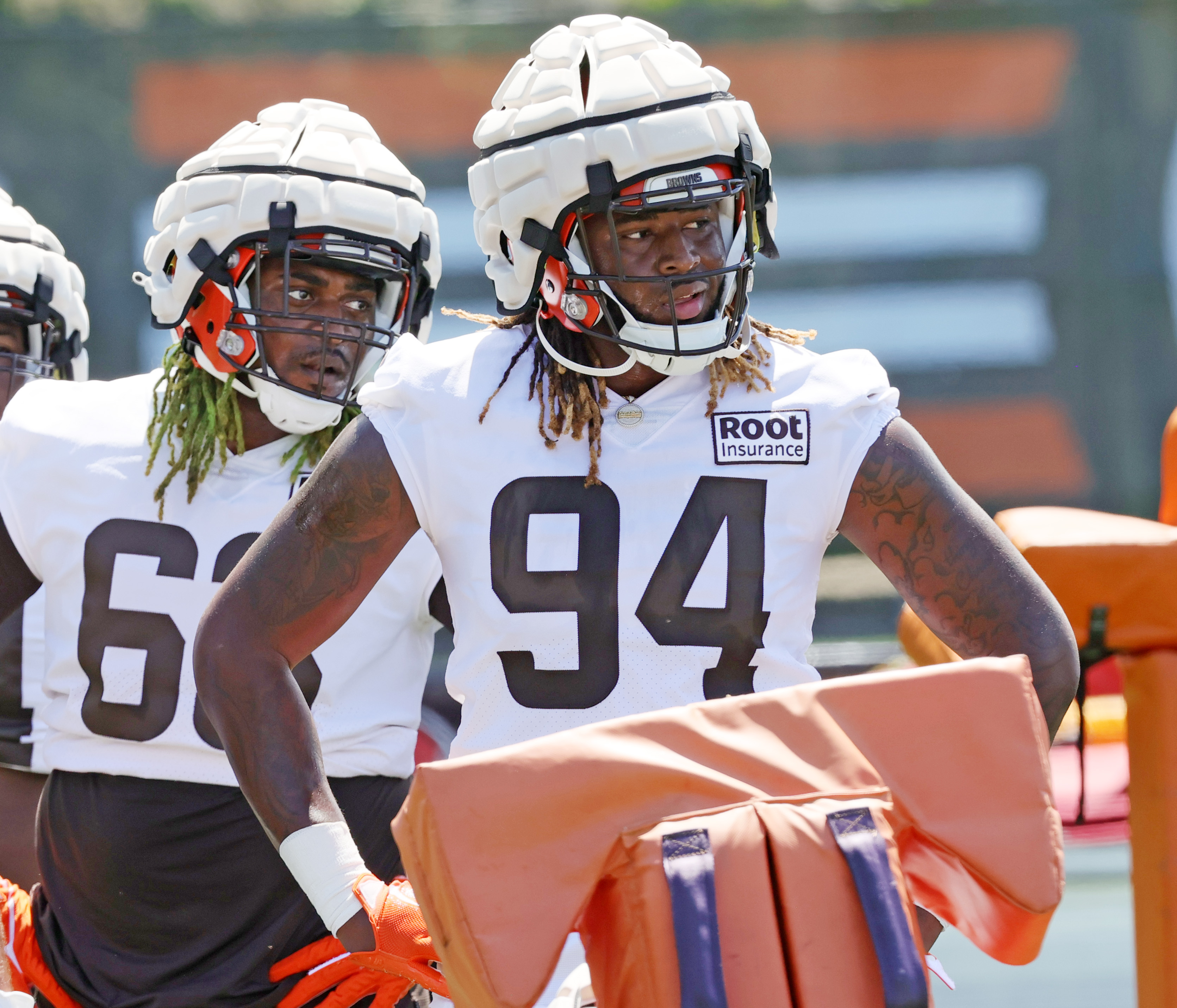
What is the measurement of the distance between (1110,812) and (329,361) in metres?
2.53

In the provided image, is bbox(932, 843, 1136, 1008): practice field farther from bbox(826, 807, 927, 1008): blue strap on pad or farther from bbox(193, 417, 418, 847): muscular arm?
bbox(826, 807, 927, 1008): blue strap on pad

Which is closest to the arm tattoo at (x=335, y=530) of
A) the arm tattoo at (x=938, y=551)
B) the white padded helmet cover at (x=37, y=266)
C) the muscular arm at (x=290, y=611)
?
the muscular arm at (x=290, y=611)

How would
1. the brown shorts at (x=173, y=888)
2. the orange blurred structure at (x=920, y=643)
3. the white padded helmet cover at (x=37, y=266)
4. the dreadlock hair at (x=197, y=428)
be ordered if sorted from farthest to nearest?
the white padded helmet cover at (x=37, y=266) < the orange blurred structure at (x=920, y=643) < the dreadlock hair at (x=197, y=428) < the brown shorts at (x=173, y=888)

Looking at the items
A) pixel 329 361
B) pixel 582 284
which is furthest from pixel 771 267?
pixel 582 284

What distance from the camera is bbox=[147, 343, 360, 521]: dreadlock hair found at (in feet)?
8.61

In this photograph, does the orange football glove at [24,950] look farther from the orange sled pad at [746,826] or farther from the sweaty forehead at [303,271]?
the orange sled pad at [746,826]

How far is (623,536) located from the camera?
192cm

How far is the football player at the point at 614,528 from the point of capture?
75.3 inches

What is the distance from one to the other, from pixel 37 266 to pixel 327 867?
6.96ft

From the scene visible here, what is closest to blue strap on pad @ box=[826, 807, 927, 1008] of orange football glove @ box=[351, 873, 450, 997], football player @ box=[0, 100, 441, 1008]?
orange football glove @ box=[351, 873, 450, 997]

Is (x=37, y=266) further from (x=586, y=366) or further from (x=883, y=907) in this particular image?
(x=883, y=907)

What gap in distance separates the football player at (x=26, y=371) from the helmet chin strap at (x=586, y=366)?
150cm

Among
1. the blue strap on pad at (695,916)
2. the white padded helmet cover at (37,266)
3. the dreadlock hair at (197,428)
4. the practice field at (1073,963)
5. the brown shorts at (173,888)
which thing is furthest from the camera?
the practice field at (1073,963)

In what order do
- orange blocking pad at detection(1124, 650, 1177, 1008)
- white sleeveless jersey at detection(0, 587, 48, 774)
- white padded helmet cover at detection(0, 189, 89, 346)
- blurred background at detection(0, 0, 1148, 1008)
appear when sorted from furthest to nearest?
1. blurred background at detection(0, 0, 1148, 1008)
2. white padded helmet cover at detection(0, 189, 89, 346)
3. white sleeveless jersey at detection(0, 587, 48, 774)
4. orange blocking pad at detection(1124, 650, 1177, 1008)
